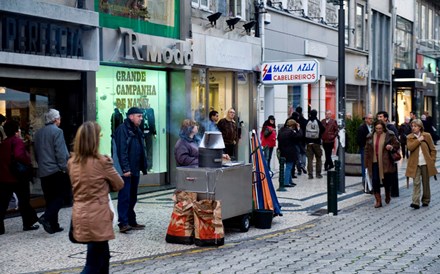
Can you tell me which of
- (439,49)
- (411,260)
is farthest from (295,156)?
(439,49)

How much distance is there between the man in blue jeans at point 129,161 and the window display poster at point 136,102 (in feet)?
13.8

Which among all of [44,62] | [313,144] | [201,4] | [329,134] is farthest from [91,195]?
[329,134]

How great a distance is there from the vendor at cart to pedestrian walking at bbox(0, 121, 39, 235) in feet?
7.42

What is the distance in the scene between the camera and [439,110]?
4972 centimetres

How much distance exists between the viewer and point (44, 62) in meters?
13.7

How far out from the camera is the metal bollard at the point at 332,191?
536 inches

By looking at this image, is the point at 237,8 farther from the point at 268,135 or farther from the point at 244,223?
the point at 244,223

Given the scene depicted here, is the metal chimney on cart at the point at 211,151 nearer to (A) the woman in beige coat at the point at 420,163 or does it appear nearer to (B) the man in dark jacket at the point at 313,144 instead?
(A) the woman in beige coat at the point at 420,163

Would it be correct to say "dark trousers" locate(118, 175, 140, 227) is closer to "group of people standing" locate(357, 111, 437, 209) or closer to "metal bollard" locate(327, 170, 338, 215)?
"metal bollard" locate(327, 170, 338, 215)

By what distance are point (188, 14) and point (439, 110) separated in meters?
34.2

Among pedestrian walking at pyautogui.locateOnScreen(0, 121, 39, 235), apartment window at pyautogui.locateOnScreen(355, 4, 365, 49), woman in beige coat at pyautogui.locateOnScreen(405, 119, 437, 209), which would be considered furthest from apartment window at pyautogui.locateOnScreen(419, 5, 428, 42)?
pedestrian walking at pyautogui.locateOnScreen(0, 121, 39, 235)

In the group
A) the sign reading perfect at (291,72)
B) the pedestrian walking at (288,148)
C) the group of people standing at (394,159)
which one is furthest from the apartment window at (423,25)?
the group of people standing at (394,159)

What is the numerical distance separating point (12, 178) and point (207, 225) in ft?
10.1

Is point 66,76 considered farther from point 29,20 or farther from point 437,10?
point 437,10
